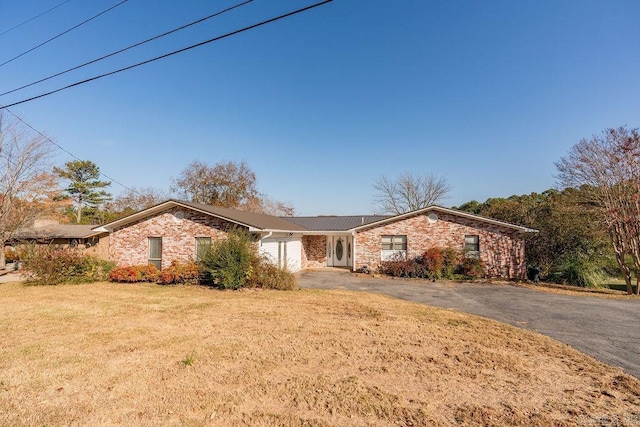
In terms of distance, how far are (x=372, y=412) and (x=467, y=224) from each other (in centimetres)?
1688

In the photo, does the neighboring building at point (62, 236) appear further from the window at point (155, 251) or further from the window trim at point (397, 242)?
the window trim at point (397, 242)

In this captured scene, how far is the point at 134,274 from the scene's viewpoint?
47.9ft

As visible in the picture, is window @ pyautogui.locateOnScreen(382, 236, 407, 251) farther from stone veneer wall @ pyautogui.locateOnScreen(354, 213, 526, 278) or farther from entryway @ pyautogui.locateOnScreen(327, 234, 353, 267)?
entryway @ pyautogui.locateOnScreen(327, 234, 353, 267)

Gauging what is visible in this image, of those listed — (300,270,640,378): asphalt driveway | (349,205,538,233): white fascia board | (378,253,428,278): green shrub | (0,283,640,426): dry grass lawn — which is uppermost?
(349,205,538,233): white fascia board

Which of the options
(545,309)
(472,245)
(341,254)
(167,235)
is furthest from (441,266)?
(167,235)

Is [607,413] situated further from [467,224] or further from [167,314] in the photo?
[467,224]

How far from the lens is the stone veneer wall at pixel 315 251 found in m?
23.5

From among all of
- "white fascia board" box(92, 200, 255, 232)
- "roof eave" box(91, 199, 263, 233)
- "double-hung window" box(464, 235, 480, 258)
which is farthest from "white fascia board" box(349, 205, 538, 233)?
"white fascia board" box(92, 200, 255, 232)

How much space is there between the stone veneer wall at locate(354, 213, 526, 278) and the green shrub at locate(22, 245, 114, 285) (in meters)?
13.9

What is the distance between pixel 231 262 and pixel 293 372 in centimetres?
843

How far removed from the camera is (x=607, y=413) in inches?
154

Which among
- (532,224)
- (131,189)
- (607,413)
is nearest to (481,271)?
(532,224)

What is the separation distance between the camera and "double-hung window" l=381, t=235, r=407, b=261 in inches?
771

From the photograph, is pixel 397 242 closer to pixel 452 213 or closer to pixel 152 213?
pixel 452 213
